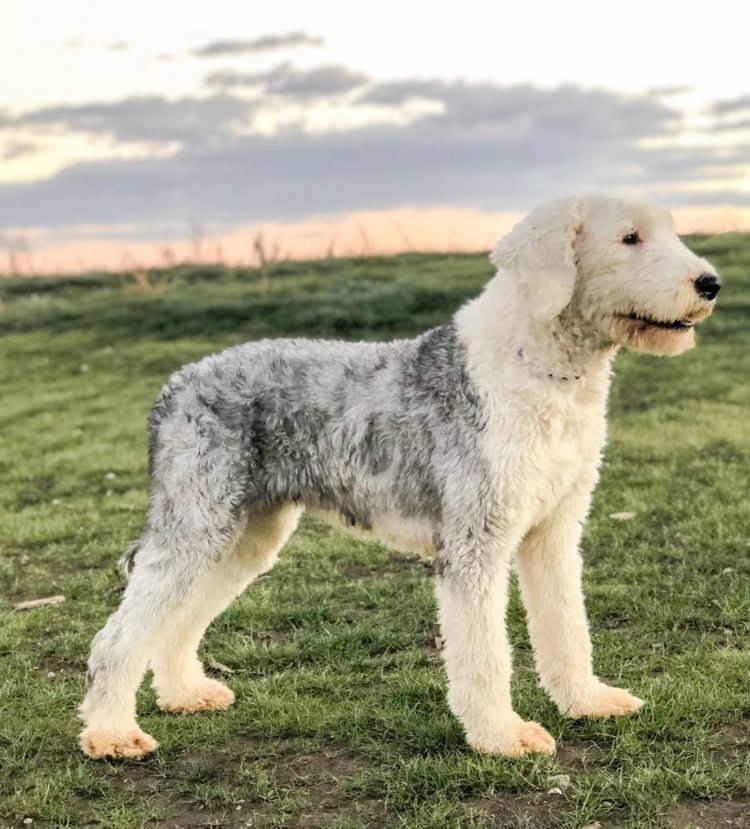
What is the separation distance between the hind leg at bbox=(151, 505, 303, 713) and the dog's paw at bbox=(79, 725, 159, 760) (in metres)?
0.46

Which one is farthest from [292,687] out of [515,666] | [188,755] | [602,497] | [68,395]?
[68,395]

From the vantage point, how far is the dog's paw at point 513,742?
4.79 metres

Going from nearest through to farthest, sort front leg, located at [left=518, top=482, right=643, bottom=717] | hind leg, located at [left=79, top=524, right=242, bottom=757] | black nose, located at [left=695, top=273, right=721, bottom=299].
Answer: black nose, located at [left=695, top=273, right=721, bottom=299]
hind leg, located at [left=79, top=524, right=242, bottom=757]
front leg, located at [left=518, top=482, right=643, bottom=717]

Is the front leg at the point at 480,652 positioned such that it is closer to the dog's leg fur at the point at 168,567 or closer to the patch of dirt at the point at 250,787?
the patch of dirt at the point at 250,787

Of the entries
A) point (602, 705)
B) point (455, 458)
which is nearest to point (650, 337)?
point (455, 458)

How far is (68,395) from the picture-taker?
16.5 m

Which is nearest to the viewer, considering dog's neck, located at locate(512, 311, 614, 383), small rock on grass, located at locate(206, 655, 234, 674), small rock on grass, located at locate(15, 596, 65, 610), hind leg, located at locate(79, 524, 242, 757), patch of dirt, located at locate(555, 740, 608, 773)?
dog's neck, located at locate(512, 311, 614, 383)

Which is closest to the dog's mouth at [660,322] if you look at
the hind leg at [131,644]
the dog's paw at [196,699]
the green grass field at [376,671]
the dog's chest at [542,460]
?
the dog's chest at [542,460]

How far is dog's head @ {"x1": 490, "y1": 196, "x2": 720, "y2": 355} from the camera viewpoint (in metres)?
4.49

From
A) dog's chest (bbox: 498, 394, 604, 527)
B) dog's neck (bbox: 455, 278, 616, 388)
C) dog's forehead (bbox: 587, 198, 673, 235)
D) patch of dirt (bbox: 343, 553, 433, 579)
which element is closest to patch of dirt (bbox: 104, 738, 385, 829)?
dog's chest (bbox: 498, 394, 604, 527)

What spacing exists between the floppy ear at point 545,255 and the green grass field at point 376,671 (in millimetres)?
1908

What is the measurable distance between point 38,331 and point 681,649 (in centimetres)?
1775

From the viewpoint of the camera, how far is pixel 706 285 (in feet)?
14.6

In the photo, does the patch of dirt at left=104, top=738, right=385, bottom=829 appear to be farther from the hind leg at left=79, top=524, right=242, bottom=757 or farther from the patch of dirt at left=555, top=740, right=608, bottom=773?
the patch of dirt at left=555, top=740, right=608, bottom=773
